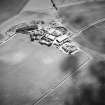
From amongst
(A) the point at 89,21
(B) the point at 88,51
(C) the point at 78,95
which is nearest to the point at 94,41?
(B) the point at 88,51

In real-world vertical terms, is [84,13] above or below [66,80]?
above

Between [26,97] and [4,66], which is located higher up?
[4,66]

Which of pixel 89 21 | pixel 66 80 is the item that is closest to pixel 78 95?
pixel 66 80

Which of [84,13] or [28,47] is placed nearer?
[28,47]

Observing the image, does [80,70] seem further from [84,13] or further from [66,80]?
[84,13]

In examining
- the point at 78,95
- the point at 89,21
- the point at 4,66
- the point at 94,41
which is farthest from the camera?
the point at 89,21

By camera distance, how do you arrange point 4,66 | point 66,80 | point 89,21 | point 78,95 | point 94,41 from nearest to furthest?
1. point 78,95
2. point 66,80
3. point 4,66
4. point 94,41
5. point 89,21

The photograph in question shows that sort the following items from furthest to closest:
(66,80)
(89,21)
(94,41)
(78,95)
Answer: (89,21) → (94,41) → (66,80) → (78,95)

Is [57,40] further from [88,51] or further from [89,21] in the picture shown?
[89,21]

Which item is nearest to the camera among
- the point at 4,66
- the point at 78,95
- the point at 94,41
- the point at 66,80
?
the point at 78,95

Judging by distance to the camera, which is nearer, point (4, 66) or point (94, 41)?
point (4, 66)
